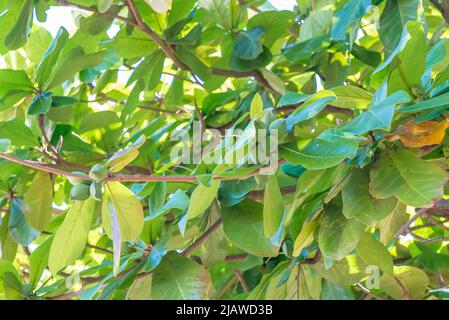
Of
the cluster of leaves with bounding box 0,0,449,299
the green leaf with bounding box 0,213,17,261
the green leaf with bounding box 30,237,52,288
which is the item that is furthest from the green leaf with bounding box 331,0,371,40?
the green leaf with bounding box 0,213,17,261

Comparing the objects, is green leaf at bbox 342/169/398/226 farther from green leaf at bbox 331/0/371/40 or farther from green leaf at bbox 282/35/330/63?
green leaf at bbox 282/35/330/63

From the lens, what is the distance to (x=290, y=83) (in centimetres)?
143

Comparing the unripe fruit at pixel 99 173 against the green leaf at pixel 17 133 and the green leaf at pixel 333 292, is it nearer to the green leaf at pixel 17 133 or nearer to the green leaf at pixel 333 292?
the green leaf at pixel 17 133

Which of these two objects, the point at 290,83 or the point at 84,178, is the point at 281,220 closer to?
the point at 84,178

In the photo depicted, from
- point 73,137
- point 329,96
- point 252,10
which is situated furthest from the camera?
point 252,10

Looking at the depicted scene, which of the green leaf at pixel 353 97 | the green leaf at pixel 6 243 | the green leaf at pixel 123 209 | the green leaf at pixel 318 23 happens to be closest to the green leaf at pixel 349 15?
the green leaf at pixel 318 23

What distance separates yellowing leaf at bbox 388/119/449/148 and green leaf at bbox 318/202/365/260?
0.14 m

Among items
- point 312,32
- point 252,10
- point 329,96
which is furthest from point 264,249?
point 252,10

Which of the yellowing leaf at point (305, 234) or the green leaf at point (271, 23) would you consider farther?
the green leaf at point (271, 23)

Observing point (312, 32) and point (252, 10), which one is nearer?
point (312, 32)

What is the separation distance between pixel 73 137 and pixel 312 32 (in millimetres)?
488

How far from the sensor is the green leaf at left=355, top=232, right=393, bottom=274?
954 mm

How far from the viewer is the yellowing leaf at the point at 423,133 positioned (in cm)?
76
